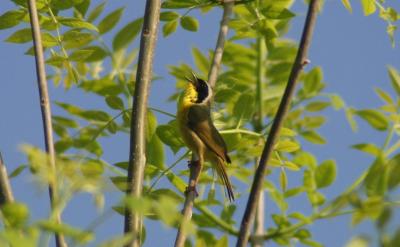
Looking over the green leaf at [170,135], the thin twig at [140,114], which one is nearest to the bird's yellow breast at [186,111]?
the green leaf at [170,135]

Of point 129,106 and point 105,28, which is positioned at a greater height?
point 105,28

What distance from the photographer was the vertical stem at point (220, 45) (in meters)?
3.16

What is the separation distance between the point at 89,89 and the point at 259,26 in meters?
0.92

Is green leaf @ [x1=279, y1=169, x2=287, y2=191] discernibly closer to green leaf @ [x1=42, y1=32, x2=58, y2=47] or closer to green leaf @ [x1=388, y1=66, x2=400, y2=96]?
green leaf @ [x1=388, y1=66, x2=400, y2=96]

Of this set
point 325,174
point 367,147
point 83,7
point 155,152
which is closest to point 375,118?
point 367,147

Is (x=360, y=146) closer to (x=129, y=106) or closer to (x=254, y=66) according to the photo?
(x=129, y=106)

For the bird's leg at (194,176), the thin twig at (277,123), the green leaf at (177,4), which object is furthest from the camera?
the green leaf at (177,4)

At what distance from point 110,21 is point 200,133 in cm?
119

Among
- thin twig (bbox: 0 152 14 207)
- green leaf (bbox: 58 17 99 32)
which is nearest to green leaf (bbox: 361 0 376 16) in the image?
green leaf (bbox: 58 17 99 32)

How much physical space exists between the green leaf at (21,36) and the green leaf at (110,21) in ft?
1.50

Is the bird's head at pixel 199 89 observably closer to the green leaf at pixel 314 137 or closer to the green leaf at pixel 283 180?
the green leaf at pixel 314 137

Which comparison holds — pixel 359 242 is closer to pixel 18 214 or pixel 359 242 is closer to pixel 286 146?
pixel 18 214

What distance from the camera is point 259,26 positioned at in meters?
3.54

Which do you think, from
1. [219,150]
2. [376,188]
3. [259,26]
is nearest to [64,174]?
[376,188]
